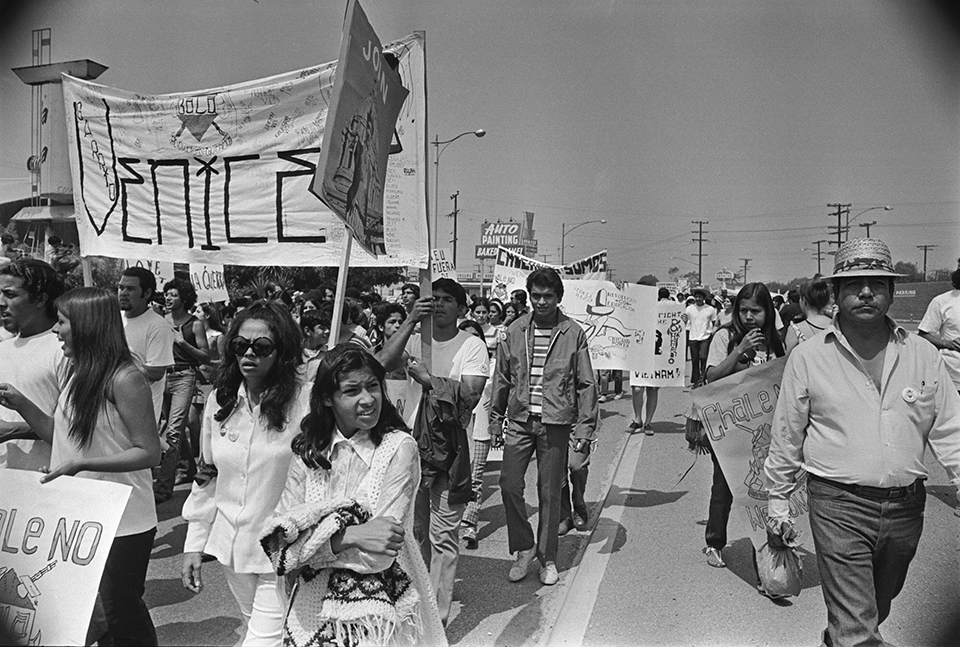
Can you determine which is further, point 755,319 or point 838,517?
point 755,319

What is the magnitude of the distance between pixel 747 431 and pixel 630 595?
1310 millimetres

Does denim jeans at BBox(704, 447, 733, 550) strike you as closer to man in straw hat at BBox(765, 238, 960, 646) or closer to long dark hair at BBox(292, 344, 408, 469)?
man in straw hat at BBox(765, 238, 960, 646)

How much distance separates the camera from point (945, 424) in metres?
3.09

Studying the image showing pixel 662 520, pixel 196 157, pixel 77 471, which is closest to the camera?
pixel 77 471

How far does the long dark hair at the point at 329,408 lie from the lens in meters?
2.54

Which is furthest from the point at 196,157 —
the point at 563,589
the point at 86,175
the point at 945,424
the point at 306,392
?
the point at 945,424

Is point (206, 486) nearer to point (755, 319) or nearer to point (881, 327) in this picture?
point (881, 327)

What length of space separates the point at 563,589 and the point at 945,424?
247 centimetres

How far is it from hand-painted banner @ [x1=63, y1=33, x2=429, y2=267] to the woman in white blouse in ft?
5.73

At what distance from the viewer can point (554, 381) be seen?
16.1 feet

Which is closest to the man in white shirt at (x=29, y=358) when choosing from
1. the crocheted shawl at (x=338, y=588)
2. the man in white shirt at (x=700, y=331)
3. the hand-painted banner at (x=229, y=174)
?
the hand-painted banner at (x=229, y=174)

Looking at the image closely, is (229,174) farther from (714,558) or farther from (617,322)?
(617,322)

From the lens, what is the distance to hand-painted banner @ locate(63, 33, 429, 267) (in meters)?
4.24

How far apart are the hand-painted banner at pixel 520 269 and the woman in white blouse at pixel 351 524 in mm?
11851
